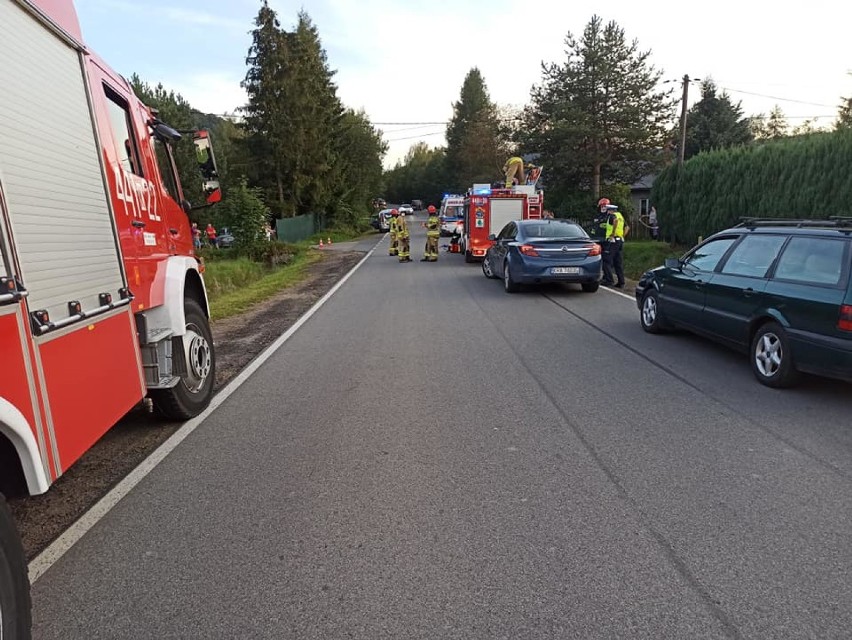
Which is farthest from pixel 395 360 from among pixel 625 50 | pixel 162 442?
pixel 625 50

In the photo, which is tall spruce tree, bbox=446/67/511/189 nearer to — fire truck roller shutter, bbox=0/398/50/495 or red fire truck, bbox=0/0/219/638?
red fire truck, bbox=0/0/219/638

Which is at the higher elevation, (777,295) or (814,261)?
(814,261)

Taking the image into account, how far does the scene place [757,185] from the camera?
1684 cm

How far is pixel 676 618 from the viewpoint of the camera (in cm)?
267

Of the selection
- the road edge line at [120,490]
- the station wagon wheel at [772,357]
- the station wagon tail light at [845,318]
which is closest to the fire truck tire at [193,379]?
the road edge line at [120,490]

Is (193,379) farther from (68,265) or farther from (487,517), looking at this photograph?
(487,517)

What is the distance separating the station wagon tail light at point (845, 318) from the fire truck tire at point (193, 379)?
534 cm

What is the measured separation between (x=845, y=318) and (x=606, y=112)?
36.6 metres

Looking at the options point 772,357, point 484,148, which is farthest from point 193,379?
point 484,148

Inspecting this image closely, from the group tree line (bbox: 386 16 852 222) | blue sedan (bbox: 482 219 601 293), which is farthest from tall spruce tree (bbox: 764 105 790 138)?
blue sedan (bbox: 482 219 601 293)

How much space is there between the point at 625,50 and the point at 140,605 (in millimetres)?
42432

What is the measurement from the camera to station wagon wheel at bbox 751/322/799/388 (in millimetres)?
5852

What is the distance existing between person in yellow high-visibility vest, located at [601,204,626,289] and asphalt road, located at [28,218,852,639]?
24.0ft

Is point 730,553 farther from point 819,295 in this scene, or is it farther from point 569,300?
point 569,300
